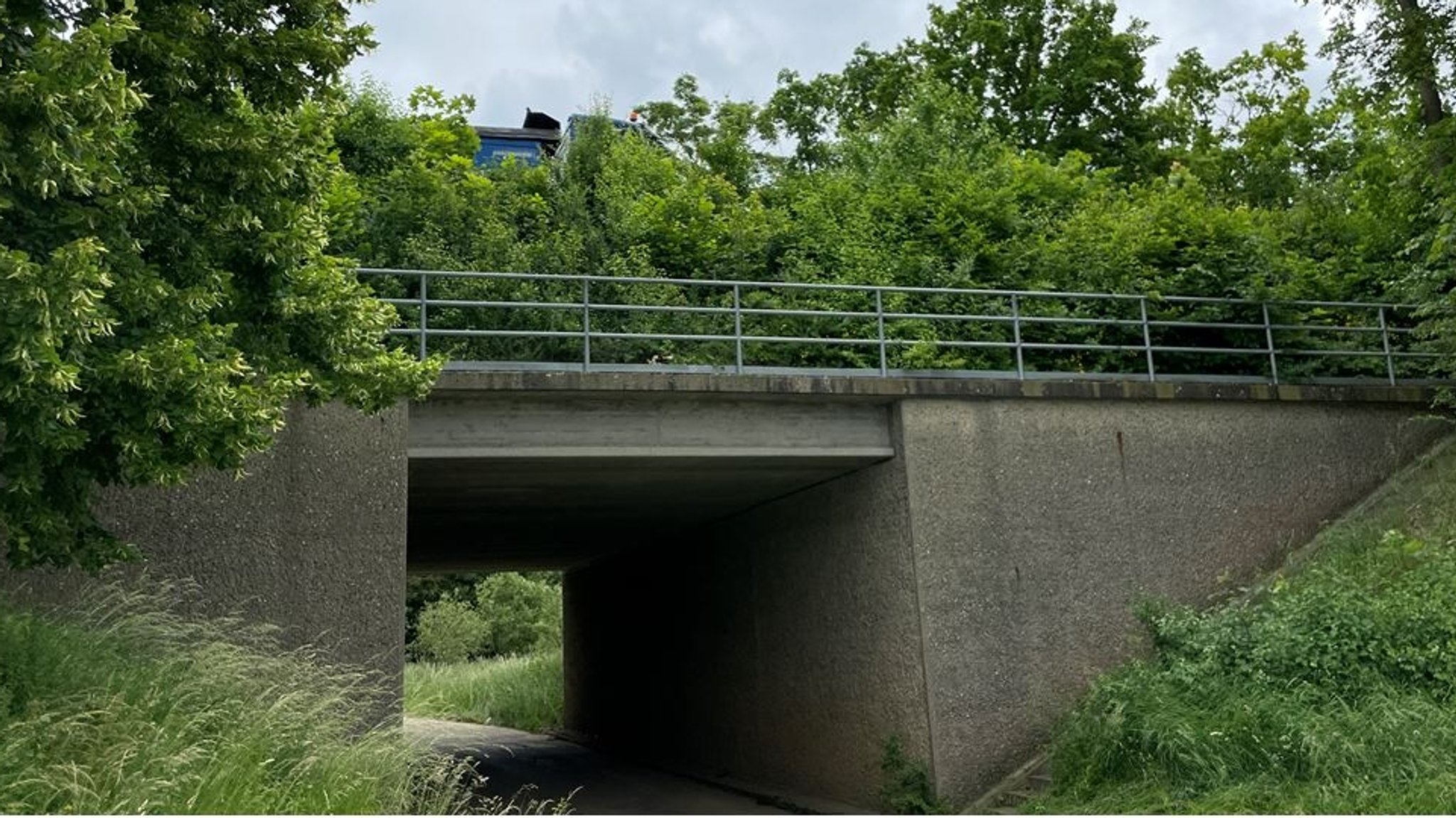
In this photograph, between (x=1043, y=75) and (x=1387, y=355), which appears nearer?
(x=1387, y=355)

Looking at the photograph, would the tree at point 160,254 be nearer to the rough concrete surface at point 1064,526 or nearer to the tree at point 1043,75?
the rough concrete surface at point 1064,526

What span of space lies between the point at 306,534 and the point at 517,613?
30.5 metres

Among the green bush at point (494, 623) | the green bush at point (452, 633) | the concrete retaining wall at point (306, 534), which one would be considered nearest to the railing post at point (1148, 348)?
the concrete retaining wall at point (306, 534)

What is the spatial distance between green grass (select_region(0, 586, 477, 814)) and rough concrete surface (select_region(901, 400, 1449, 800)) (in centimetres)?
509

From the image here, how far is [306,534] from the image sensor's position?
31.6 ft

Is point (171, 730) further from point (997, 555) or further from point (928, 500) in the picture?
point (997, 555)

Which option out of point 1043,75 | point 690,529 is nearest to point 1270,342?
point 690,529

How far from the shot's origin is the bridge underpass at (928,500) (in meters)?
10.9

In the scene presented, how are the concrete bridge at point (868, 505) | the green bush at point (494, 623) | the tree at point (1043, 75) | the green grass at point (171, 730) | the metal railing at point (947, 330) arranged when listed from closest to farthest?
1. the green grass at point (171, 730)
2. the concrete bridge at point (868, 505)
3. the metal railing at point (947, 330)
4. the tree at point (1043, 75)
5. the green bush at point (494, 623)

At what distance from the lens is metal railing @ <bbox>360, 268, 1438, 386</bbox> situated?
13.2m

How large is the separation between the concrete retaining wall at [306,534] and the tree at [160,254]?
1.30m

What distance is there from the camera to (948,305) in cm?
1508

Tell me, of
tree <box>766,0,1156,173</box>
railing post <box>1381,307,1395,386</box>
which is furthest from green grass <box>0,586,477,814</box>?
tree <box>766,0,1156,173</box>

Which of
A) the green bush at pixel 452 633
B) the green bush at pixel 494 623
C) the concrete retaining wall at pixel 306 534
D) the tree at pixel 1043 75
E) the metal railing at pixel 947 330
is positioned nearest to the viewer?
A: the concrete retaining wall at pixel 306 534
